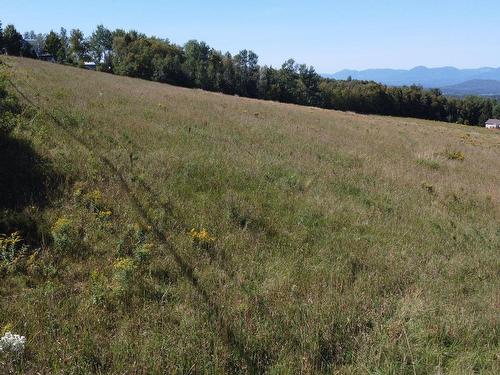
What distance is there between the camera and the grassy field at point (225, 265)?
163 inches

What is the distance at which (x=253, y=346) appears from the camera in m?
4.20

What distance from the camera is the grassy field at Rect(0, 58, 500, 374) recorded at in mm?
4137

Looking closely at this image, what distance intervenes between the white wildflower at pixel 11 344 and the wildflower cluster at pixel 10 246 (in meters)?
1.44

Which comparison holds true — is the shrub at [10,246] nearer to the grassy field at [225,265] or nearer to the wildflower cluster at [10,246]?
the wildflower cluster at [10,246]

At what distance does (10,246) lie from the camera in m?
5.00

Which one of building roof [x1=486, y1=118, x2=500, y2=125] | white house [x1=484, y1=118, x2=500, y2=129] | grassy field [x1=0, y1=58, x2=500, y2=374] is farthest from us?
building roof [x1=486, y1=118, x2=500, y2=125]

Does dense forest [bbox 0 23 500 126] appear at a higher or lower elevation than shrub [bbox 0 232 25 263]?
higher

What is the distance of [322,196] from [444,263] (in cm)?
322

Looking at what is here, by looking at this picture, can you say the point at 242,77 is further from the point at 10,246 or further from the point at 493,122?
the point at 10,246

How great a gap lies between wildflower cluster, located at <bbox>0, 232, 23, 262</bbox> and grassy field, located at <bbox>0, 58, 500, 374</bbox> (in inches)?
5.0

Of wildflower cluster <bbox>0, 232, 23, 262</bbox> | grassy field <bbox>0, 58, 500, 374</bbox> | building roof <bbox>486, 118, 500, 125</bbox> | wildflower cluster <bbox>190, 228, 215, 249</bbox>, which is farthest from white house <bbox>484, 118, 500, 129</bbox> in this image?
wildflower cluster <bbox>0, 232, 23, 262</bbox>

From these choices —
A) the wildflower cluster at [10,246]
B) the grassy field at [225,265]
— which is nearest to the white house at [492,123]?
the grassy field at [225,265]

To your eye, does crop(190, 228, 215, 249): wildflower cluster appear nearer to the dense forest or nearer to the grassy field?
the grassy field

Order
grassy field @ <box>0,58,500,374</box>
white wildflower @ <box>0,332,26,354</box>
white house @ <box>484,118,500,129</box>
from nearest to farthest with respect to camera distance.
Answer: white wildflower @ <box>0,332,26,354</box> < grassy field @ <box>0,58,500,374</box> < white house @ <box>484,118,500,129</box>
